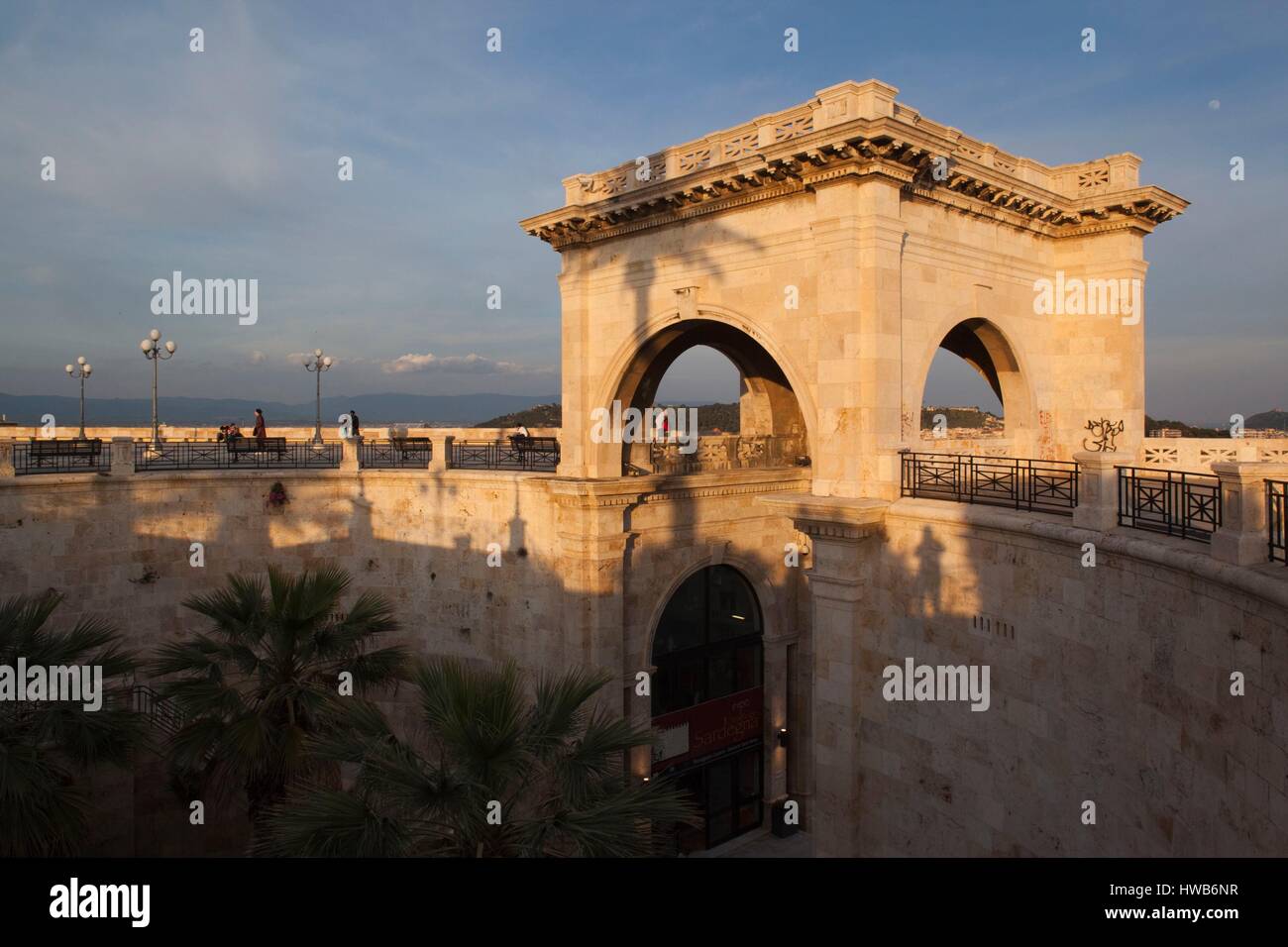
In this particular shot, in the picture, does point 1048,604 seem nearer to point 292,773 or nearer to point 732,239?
point 732,239

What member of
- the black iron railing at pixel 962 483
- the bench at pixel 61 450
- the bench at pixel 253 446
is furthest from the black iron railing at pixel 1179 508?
the bench at pixel 61 450

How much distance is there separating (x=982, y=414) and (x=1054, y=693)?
6330 centimetres

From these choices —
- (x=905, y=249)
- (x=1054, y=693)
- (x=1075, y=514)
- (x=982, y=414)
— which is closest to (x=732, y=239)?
(x=905, y=249)

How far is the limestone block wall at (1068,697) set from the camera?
671 cm

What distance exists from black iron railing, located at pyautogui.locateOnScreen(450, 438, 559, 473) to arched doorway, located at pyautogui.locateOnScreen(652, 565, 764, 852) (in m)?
5.33

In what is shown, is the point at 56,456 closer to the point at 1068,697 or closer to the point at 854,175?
the point at 854,175

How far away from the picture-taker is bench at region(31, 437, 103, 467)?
16.7 m

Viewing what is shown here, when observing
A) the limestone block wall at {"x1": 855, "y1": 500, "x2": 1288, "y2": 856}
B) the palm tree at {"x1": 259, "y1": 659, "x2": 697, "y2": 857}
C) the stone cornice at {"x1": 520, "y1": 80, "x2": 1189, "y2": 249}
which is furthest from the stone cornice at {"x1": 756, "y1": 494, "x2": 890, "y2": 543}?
the palm tree at {"x1": 259, "y1": 659, "x2": 697, "y2": 857}

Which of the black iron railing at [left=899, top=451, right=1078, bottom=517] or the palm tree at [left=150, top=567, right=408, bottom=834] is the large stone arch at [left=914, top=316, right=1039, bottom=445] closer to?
the black iron railing at [left=899, top=451, right=1078, bottom=517]

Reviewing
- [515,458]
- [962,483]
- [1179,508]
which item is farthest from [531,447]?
[1179,508]

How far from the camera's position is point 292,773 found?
34.6 ft

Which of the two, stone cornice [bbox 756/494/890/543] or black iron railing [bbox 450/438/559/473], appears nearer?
stone cornice [bbox 756/494/890/543]

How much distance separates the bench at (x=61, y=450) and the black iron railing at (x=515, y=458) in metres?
7.98
